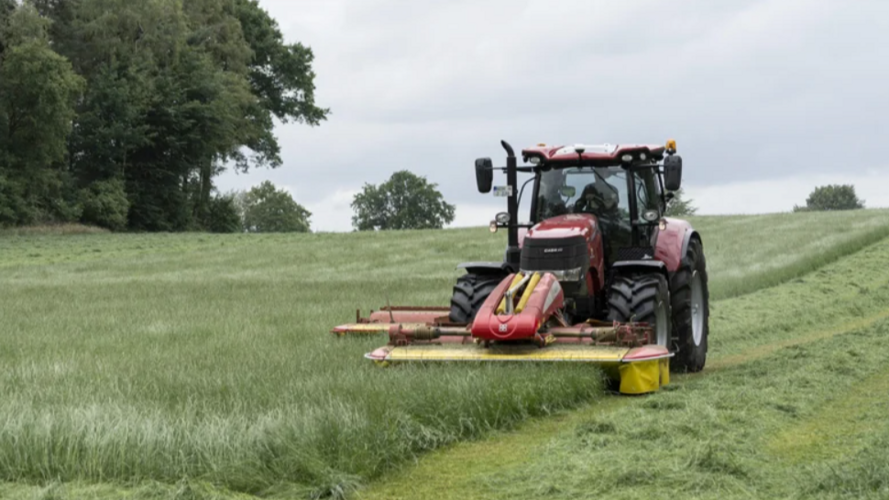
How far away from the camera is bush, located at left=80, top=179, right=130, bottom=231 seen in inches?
1865

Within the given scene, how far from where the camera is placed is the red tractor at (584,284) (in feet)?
31.2

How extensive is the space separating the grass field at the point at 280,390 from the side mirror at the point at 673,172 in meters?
1.83

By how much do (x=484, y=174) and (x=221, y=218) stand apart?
4858 cm

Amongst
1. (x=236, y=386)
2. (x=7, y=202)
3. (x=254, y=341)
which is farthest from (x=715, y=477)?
(x=7, y=202)

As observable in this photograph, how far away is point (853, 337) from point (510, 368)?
19.1ft

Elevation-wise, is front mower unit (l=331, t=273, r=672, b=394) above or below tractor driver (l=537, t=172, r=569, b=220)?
below

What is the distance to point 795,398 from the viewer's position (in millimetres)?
8867

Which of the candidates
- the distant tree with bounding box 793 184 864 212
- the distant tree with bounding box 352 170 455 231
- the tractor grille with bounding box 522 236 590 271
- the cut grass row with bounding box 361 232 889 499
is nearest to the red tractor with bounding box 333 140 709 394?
the tractor grille with bounding box 522 236 590 271

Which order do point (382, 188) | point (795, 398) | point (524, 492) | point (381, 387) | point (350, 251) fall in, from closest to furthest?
point (524, 492) < point (381, 387) < point (795, 398) < point (350, 251) < point (382, 188)

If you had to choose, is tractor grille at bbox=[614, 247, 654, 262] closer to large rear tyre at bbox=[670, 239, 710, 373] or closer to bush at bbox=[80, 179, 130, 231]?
large rear tyre at bbox=[670, 239, 710, 373]

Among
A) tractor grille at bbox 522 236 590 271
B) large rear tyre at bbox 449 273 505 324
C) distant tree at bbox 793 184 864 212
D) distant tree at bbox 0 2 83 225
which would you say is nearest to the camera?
tractor grille at bbox 522 236 590 271

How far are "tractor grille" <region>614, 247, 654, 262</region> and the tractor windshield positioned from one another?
0.28 metres

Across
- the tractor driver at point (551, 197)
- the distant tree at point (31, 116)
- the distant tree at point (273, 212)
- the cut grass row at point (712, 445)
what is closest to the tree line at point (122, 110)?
the distant tree at point (31, 116)

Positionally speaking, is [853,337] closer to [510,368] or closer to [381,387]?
[510,368]
